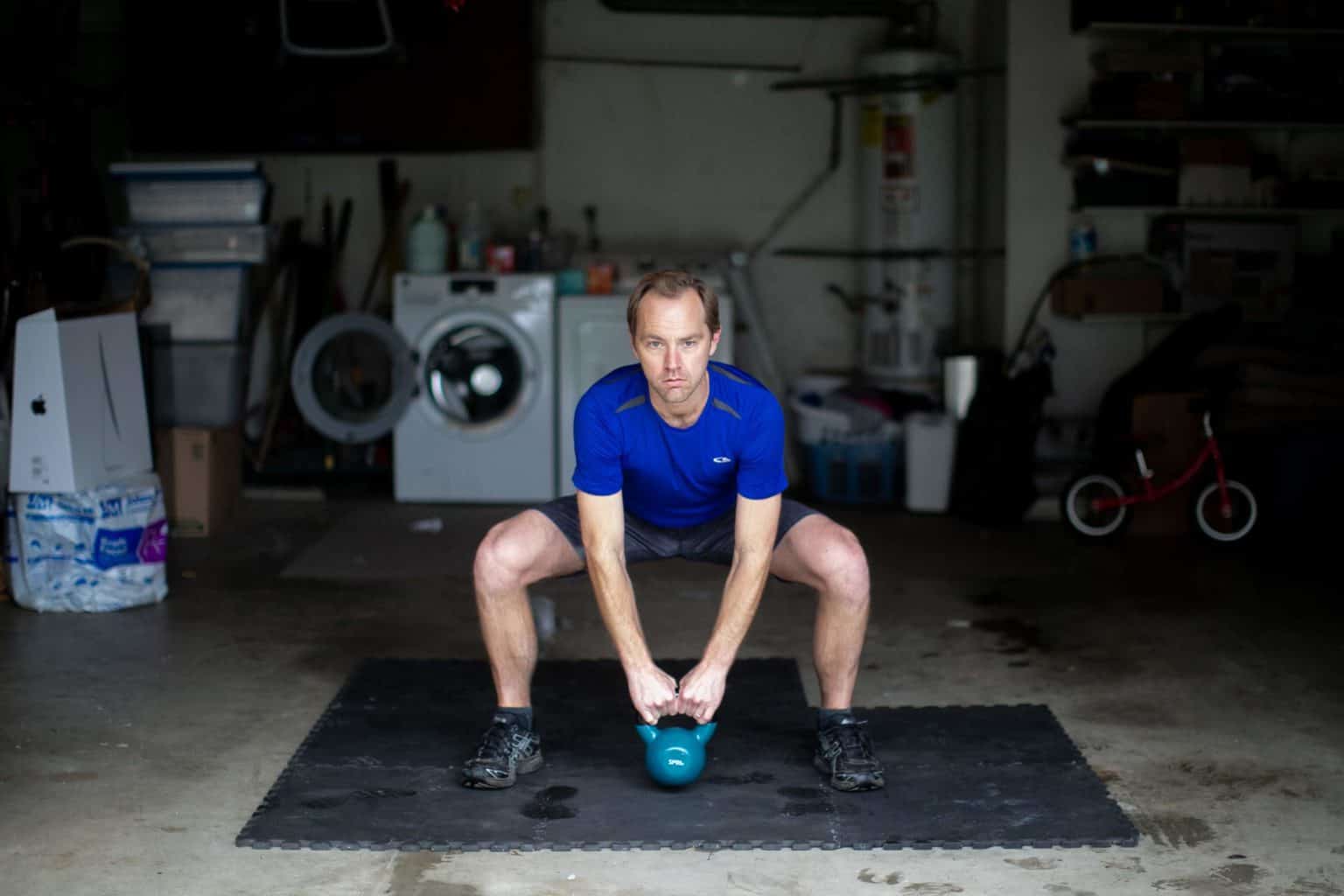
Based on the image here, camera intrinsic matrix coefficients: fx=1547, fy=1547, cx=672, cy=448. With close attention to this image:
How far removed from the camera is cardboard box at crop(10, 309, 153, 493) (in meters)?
4.64

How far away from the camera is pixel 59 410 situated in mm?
4641

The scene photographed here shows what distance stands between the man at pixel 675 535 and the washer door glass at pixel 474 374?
3.48m

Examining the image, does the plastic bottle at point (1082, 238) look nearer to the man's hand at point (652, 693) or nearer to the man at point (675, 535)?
the man at point (675, 535)

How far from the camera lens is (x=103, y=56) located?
7422 mm

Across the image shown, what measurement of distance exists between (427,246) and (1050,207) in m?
2.73

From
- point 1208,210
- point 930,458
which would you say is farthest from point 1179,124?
point 930,458

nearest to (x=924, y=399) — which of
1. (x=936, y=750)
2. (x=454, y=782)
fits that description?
(x=936, y=750)

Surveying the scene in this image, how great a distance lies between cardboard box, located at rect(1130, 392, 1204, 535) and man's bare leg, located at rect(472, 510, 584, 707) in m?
3.41

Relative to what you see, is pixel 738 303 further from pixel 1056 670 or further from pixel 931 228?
pixel 1056 670

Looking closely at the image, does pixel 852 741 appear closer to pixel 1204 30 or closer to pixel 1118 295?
pixel 1118 295

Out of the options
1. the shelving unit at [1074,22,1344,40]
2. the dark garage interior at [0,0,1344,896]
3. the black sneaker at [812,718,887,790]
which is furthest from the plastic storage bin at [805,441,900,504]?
the black sneaker at [812,718,887,790]

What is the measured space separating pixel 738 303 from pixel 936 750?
415cm

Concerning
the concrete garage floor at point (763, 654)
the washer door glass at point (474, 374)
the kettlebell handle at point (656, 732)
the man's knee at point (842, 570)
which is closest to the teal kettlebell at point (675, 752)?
the kettlebell handle at point (656, 732)

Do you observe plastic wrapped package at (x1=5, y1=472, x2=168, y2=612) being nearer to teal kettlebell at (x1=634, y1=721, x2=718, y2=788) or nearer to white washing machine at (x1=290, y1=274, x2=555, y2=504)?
white washing machine at (x1=290, y1=274, x2=555, y2=504)
